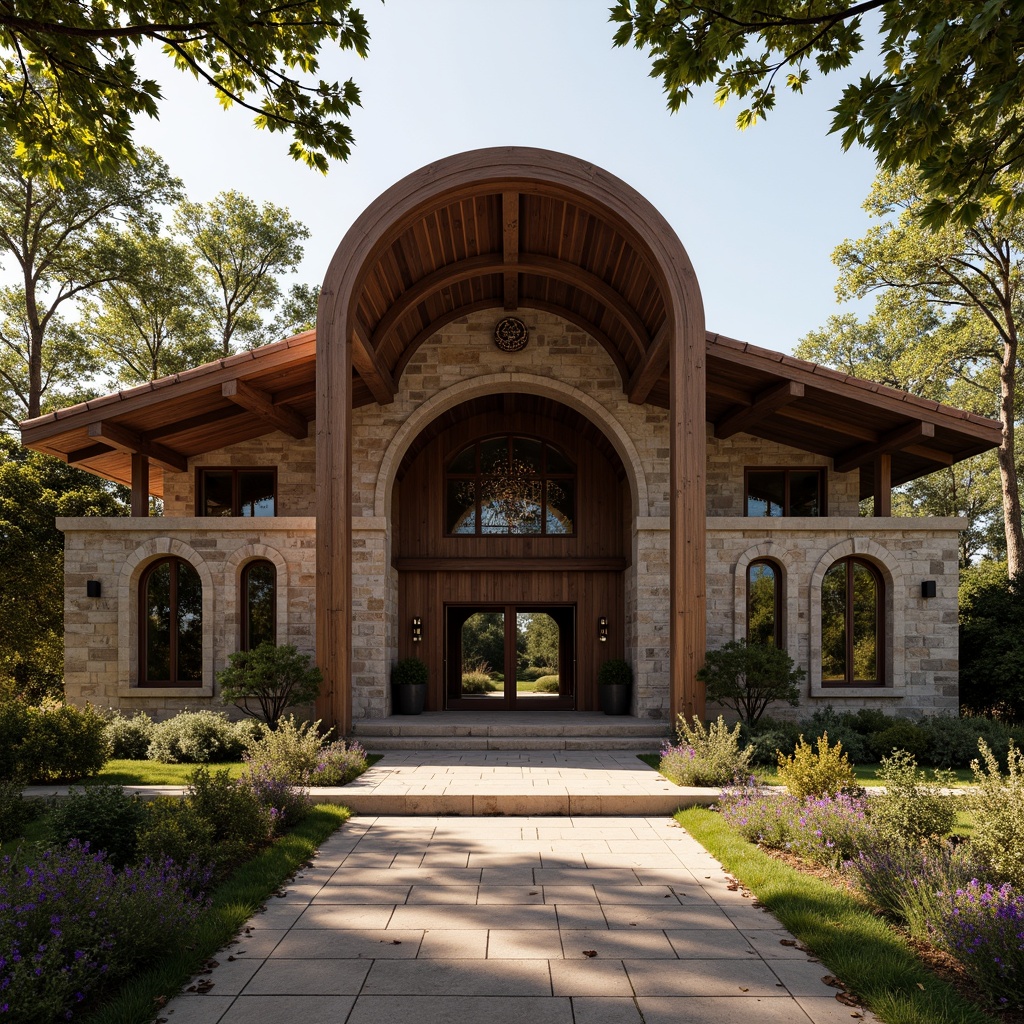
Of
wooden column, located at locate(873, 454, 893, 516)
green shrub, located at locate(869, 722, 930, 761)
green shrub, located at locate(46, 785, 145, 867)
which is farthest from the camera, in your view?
wooden column, located at locate(873, 454, 893, 516)

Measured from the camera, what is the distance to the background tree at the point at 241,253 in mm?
24781

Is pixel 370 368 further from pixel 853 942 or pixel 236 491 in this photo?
pixel 853 942

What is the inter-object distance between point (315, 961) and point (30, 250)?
70.3 feet

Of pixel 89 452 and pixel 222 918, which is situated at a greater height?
pixel 89 452

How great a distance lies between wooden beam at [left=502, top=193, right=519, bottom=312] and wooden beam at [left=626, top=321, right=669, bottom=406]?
8.11 ft

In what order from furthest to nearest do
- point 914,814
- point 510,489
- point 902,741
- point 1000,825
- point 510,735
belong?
point 510,489
point 510,735
point 902,741
point 914,814
point 1000,825

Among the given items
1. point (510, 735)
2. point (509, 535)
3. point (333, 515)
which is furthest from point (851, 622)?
point (333, 515)

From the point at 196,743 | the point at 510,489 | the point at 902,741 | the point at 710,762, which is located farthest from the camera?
the point at 510,489

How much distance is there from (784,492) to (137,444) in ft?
36.6

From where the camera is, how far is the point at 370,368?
12227 millimetres

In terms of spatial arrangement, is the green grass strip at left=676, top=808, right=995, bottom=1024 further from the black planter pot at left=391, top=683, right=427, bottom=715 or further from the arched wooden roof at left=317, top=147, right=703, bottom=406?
the black planter pot at left=391, top=683, right=427, bottom=715

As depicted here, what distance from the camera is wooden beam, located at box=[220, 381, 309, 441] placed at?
456 inches

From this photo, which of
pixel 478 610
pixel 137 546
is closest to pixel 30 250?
pixel 137 546

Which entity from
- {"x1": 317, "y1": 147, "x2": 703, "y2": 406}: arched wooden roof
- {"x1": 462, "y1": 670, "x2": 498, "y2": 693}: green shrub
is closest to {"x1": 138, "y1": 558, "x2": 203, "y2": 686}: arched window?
{"x1": 317, "y1": 147, "x2": 703, "y2": 406}: arched wooden roof
